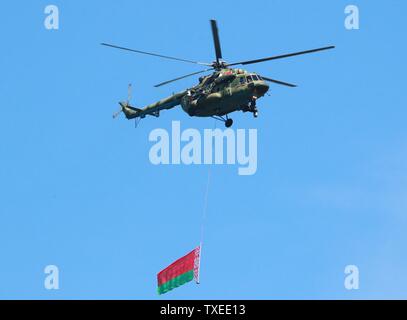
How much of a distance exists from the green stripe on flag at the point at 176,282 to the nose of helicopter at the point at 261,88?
1418 cm

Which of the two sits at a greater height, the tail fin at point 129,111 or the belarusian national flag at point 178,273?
the tail fin at point 129,111

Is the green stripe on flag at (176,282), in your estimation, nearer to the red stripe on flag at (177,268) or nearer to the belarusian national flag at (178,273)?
the belarusian national flag at (178,273)

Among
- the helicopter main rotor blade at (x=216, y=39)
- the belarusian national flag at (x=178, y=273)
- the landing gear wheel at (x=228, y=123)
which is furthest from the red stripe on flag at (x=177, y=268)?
the helicopter main rotor blade at (x=216, y=39)

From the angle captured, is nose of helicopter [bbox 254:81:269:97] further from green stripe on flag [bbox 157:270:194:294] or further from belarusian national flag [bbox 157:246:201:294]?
green stripe on flag [bbox 157:270:194:294]

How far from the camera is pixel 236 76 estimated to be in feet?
328

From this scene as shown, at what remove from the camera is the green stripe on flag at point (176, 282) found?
96.1 m

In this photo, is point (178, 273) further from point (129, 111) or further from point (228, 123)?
point (129, 111)

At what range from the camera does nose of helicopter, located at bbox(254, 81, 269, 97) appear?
99.1 m
